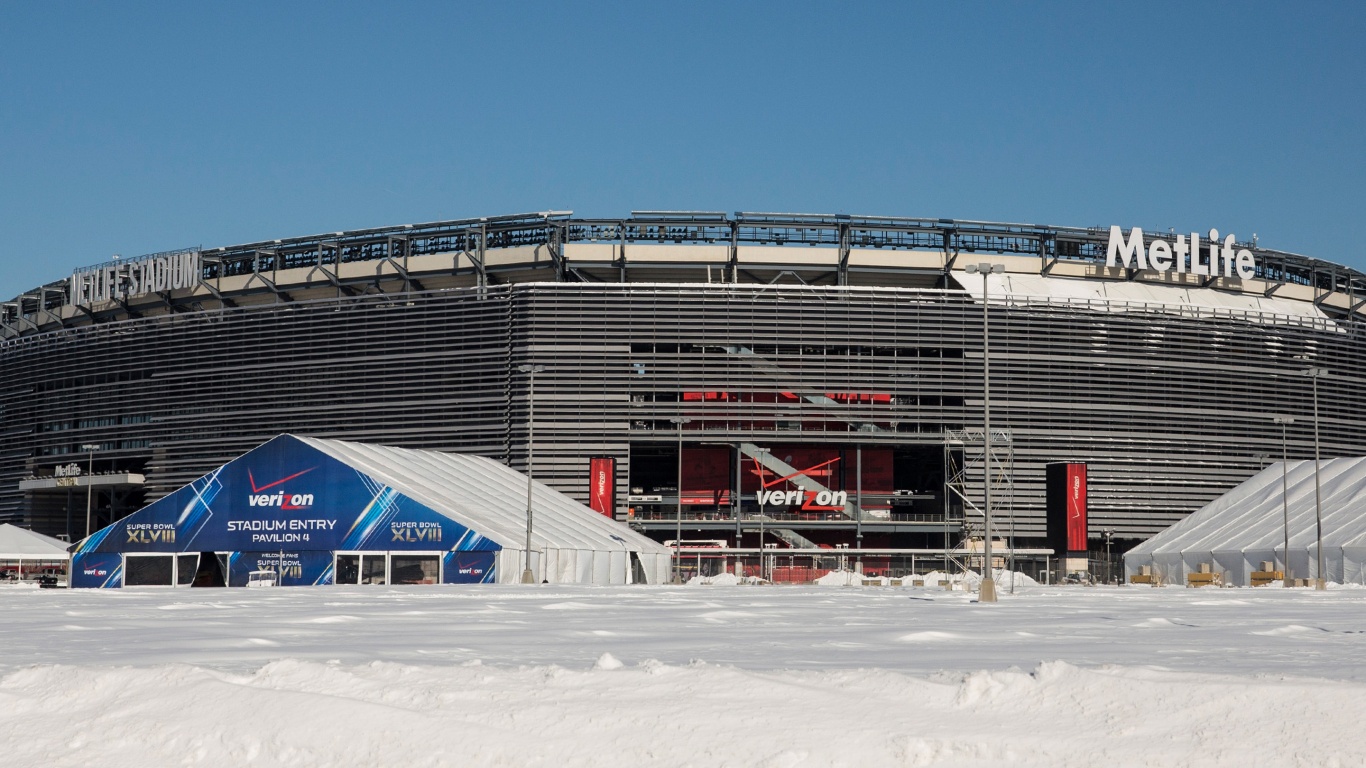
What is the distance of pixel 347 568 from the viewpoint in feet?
251

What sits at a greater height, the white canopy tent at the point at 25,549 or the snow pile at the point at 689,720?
the snow pile at the point at 689,720

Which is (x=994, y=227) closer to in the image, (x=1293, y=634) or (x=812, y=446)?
(x=812, y=446)

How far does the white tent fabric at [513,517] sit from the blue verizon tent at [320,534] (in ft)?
0.48

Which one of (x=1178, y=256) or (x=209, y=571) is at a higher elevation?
(x=1178, y=256)

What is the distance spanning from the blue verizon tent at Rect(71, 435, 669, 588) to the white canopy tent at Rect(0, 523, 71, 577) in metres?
21.3

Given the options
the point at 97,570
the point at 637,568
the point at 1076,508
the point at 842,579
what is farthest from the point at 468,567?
the point at 1076,508

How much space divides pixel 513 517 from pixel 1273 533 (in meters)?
46.7

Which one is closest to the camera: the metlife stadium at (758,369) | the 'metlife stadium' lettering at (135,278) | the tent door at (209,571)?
the tent door at (209,571)

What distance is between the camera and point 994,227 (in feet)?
400

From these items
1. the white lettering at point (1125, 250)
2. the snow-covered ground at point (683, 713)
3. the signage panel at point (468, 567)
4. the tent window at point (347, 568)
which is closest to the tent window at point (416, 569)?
the signage panel at point (468, 567)

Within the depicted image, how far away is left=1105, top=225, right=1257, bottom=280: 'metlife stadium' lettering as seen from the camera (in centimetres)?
12488

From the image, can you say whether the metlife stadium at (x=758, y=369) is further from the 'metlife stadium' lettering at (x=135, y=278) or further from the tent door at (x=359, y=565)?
the tent door at (x=359, y=565)

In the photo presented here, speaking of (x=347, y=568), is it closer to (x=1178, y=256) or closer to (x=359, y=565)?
(x=359, y=565)

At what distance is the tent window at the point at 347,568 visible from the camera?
76.2 meters
